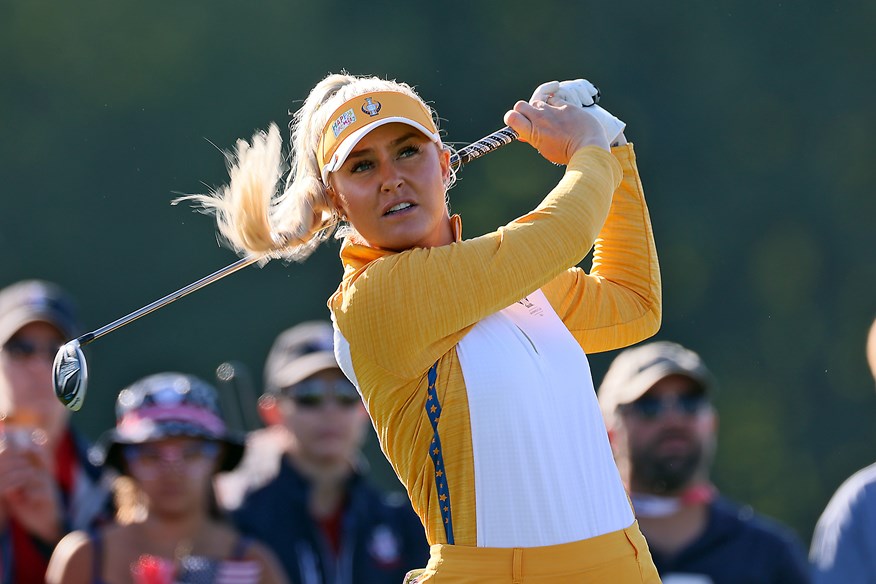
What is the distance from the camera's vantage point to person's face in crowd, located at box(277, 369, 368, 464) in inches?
229

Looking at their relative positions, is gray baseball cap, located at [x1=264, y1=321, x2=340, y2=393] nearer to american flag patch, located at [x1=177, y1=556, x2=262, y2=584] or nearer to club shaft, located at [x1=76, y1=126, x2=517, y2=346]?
american flag patch, located at [x1=177, y1=556, x2=262, y2=584]

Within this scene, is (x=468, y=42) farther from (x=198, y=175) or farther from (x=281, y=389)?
(x=281, y=389)

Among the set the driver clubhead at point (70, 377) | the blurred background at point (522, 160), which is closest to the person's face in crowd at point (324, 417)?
the driver clubhead at point (70, 377)

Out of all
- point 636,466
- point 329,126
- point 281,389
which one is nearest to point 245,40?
point 281,389

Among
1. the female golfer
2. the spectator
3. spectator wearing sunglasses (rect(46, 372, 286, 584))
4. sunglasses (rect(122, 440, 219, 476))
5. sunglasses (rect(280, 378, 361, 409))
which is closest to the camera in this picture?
the female golfer

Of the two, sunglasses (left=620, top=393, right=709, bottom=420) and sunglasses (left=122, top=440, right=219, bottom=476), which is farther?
sunglasses (left=620, top=393, right=709, bottom=420)

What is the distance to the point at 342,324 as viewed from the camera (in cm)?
316

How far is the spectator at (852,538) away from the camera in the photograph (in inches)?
180

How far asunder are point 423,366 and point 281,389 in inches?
118

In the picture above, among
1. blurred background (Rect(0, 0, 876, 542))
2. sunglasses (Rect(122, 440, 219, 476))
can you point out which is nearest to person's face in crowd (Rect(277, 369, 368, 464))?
sunglasses (Rect(122, 440, 219, 476))

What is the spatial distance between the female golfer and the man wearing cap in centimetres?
223

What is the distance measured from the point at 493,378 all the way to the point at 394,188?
45cm

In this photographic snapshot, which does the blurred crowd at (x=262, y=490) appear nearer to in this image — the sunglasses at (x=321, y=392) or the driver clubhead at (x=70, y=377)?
the sunglasses at (x=321, y=392)

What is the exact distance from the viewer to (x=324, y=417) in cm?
587
